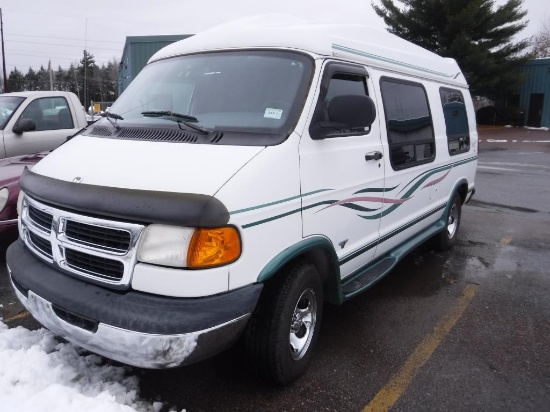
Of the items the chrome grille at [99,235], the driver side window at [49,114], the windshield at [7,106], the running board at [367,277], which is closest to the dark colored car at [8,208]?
the chrome grille at [99,235]

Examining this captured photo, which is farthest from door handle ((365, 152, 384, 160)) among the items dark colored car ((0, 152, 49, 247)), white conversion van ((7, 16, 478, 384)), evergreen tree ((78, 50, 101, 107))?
evergreen tree ((78, 50, 101, 107))

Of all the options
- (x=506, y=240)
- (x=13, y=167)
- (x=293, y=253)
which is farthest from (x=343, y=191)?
(x=506, y=240)

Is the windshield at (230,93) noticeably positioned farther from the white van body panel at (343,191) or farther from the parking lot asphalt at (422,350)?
the parking lot asphalt at (422,350)

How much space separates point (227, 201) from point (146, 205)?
401 mm

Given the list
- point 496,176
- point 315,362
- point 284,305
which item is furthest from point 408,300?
point 496,176

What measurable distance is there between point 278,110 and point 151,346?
5.23ft

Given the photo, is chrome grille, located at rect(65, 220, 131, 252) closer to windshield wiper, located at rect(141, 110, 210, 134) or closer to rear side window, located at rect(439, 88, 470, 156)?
windshield wiper, located at rect(141, 110, 210, 134)

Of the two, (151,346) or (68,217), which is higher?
(68,217)

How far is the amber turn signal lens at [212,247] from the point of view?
2.33 m

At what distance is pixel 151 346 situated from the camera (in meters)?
2.30

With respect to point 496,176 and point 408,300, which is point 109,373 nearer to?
point 408,300

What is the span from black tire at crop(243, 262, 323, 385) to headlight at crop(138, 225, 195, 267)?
2.13 ft

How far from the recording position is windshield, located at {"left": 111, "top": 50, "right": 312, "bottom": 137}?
300cm

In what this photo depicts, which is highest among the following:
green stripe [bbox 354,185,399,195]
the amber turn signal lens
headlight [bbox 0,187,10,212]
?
green stripe [bbox 354,185,399,195]
